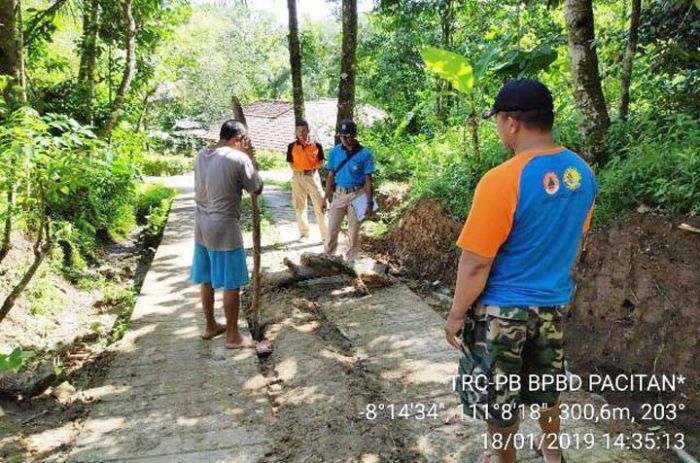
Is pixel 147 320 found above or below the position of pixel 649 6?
below

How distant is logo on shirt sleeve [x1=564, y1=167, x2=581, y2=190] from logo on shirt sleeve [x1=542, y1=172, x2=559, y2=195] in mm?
51

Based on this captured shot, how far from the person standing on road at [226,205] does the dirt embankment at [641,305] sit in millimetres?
2878

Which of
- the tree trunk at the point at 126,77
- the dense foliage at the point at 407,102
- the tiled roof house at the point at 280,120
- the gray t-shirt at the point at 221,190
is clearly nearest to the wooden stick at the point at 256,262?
the gray t-shirt at the point at 221,190

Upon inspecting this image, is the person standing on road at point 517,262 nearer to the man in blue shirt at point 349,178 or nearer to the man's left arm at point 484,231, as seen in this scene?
the man's left arm at point 484,231

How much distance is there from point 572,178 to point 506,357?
81 cm

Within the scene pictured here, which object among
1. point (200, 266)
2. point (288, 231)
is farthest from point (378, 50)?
point (200, 266)

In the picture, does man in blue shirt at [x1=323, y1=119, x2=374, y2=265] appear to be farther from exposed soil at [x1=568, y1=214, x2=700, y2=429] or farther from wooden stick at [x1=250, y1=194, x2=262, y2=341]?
exposed soil at [x1=568, y1=214, x2=700, y2=429]

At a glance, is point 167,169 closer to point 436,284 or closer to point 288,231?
point 288,231

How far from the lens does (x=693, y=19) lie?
5.02 m

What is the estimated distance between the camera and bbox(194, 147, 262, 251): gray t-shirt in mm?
4488

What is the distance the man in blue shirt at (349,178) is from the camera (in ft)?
20.9

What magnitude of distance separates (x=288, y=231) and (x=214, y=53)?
1349 inches

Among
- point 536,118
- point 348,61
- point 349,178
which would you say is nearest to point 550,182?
point 536,118

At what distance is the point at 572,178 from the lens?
2.24m
